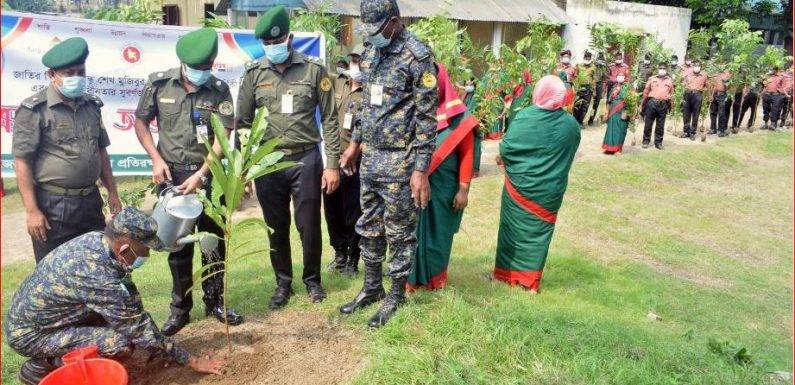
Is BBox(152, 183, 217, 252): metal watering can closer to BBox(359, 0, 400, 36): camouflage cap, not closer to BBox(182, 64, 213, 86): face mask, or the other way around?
BBox(182, 64, 213, 86): face mask

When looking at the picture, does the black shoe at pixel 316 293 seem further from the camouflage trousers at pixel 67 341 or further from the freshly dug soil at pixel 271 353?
the camouflage trousers at pixel 67 341

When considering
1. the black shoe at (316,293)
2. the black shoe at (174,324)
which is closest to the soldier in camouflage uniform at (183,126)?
the black shoe at (174,324)

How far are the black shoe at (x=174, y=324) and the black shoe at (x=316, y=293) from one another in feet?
2.59

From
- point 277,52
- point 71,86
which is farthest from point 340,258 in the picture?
point 71,86

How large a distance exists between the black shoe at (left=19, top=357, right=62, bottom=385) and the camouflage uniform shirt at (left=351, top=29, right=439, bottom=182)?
5.91 ft

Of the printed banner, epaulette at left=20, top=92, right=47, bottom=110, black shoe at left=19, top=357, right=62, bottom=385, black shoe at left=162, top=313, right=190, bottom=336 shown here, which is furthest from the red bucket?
the printed banner

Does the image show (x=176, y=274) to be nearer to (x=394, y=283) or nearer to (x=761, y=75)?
(x=394, y=283)

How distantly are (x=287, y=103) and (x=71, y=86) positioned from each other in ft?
3.87

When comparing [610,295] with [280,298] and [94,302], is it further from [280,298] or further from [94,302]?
[94,302]

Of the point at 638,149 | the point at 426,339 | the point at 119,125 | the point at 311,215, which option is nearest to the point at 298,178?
the point at 311,215

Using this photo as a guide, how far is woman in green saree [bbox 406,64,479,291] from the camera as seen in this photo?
365cm

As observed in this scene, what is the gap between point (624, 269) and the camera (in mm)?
5961

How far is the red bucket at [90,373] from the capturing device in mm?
2438

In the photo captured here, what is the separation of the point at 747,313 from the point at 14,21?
731 cm
